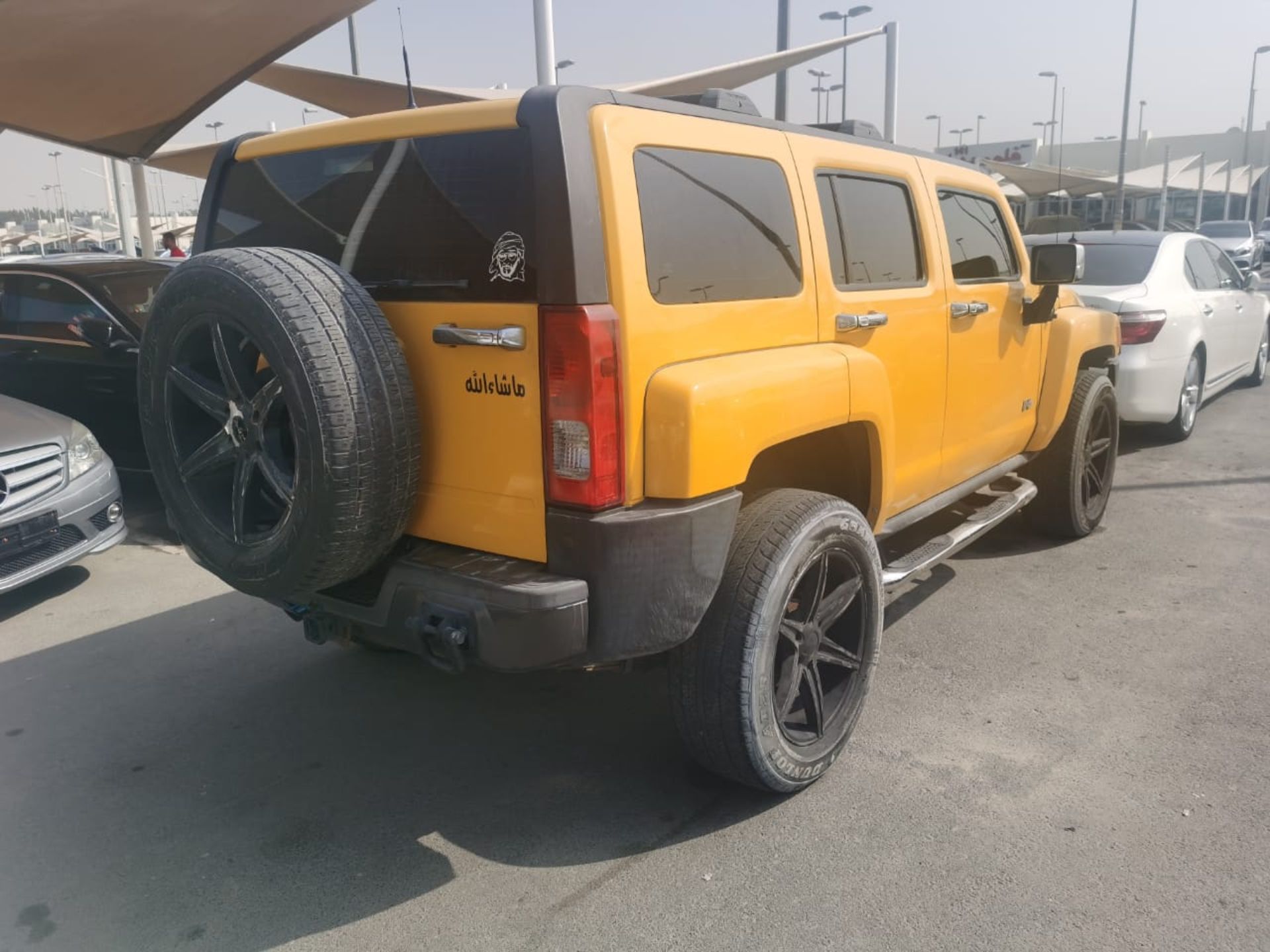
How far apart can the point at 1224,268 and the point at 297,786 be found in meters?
8.61

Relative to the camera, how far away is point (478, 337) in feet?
8.25

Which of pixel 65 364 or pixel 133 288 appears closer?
pixel 65 364

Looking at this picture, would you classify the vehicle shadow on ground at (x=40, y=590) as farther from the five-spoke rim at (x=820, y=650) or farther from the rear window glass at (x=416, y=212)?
the five-spoke rim at (x=820, y=650)

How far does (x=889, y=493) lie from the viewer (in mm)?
3436

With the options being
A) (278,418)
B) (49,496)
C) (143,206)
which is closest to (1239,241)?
(143,206)

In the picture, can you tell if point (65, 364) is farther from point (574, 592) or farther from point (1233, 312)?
point (1233, 312)

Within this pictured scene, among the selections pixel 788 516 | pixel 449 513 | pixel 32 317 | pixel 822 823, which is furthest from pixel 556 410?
pixel 32 317

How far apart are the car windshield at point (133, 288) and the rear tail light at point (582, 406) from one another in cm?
501

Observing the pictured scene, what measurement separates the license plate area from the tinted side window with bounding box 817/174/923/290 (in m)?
4.00

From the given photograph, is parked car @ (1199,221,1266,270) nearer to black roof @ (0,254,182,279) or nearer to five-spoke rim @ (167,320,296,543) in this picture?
black roof @ (0,254,182,279)

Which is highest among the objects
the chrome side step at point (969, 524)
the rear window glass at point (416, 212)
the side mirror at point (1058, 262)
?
the rear window glass at point (416, 212)

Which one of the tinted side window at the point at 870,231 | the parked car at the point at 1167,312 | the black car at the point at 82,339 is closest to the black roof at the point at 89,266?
the black car at the point at 82,339

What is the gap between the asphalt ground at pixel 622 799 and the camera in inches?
100

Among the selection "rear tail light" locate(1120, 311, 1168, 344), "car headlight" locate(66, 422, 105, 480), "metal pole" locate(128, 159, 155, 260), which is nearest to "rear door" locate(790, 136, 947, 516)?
"rear tail light" locate(1120, 311, 1168, 344)
